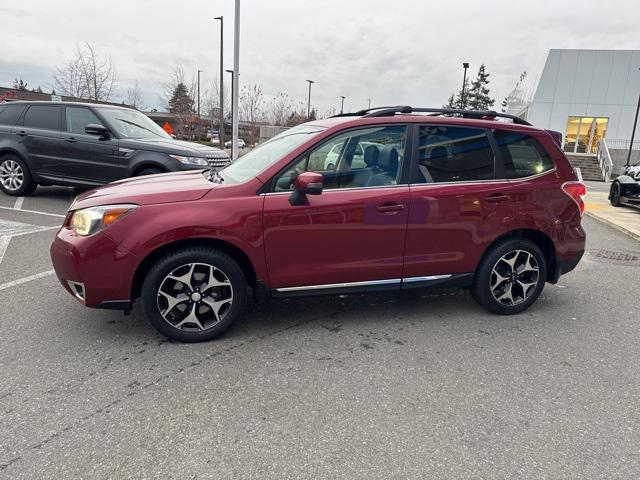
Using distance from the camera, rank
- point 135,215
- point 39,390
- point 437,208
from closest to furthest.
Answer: point 39,390 < point 135,215 < point 437,208

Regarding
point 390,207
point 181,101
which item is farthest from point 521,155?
point 181,101

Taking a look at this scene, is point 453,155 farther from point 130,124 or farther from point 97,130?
point 130,124

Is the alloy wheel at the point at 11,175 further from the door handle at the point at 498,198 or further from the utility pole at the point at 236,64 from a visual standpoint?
the door handle at the point at 498,198

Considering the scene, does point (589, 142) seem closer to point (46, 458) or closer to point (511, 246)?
point (511, 246)

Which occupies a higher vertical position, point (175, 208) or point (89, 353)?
point (175, 208)

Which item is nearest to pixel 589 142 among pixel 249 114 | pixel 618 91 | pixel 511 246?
pixel 618 91

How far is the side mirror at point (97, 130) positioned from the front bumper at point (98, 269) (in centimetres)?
523

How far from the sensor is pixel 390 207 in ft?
11.9

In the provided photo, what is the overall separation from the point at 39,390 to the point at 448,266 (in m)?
3.11

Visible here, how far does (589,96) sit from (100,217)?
122ft

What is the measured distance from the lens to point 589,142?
32469mm

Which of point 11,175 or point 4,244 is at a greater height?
point 11,175

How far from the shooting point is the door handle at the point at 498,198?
3892 millimetres

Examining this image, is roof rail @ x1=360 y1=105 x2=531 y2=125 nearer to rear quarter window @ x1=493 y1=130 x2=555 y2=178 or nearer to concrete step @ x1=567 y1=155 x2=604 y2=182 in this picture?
rear quarter window @ x1=493 y1=130 x2=555 y2=178
